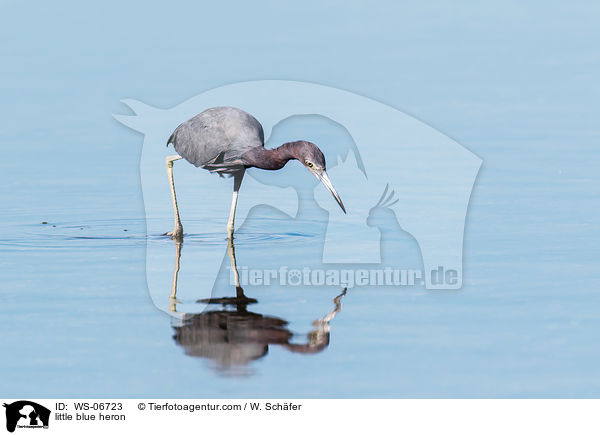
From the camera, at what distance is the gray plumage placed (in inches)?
575

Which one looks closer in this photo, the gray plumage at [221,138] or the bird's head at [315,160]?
the bird's head at [315,160]

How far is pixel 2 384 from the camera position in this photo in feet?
31.8

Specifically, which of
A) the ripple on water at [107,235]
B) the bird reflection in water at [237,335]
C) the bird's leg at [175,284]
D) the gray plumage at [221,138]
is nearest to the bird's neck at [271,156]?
the gray plumage at [221,138]

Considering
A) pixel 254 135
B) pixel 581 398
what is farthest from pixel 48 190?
pixel 581 398

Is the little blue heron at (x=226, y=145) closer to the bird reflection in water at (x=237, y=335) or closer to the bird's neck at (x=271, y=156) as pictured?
the bird's neck at (x=271, y=156)

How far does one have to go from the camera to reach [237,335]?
1076cm

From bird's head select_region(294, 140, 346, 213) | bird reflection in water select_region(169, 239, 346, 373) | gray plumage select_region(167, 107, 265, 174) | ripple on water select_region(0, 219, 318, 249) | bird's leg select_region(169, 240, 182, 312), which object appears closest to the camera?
bird reflection in water select_region(169, 239, 346, 373)
